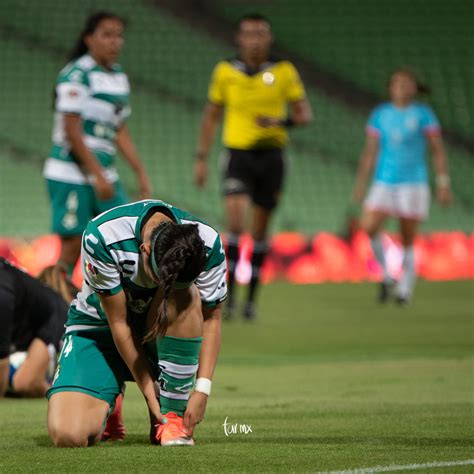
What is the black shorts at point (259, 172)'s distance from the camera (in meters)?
10.7

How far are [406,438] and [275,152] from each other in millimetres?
6046

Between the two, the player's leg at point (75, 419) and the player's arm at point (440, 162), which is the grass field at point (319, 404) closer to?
the player's leg at point (75, 419)

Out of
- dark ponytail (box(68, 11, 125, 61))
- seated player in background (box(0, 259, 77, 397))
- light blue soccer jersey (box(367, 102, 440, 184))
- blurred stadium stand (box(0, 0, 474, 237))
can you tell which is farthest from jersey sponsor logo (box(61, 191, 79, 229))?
blurred stadium stand (box(0, 0, 474, 237))

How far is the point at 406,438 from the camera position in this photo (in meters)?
4.98

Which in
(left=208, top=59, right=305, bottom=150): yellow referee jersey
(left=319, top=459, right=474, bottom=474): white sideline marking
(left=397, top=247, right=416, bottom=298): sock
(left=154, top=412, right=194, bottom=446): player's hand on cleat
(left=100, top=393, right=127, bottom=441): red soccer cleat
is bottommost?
(left=397, top=247, right=416, bottom=298): sock

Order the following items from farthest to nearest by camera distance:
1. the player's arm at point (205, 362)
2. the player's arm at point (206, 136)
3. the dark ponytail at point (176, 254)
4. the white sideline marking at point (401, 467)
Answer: the player's arm at point (206, 136) < the player's arm at point (205, 362) < the dark ponytail at point (176, 254) < the white sideline marking at point (401, 467)

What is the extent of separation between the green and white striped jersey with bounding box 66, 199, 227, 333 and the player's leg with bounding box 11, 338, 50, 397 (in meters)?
1.72

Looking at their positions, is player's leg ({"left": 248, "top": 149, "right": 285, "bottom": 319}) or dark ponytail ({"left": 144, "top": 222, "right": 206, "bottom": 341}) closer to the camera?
dark ponytail ({"left": 144, "top": 222, "right": 206, "bottom": 341})

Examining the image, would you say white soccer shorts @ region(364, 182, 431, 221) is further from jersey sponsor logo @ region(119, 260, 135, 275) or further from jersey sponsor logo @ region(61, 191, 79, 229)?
jersey sponsor logo @ region(119, 260, 135, 275)

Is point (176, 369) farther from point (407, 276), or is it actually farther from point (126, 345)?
point (407, 276)

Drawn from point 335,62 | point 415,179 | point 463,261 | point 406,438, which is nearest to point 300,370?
point 406,438

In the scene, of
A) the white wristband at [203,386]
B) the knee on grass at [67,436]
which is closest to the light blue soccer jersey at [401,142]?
the white wristband at [203,386]

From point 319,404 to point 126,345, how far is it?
5.53 feet

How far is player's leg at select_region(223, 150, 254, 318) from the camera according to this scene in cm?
1051
